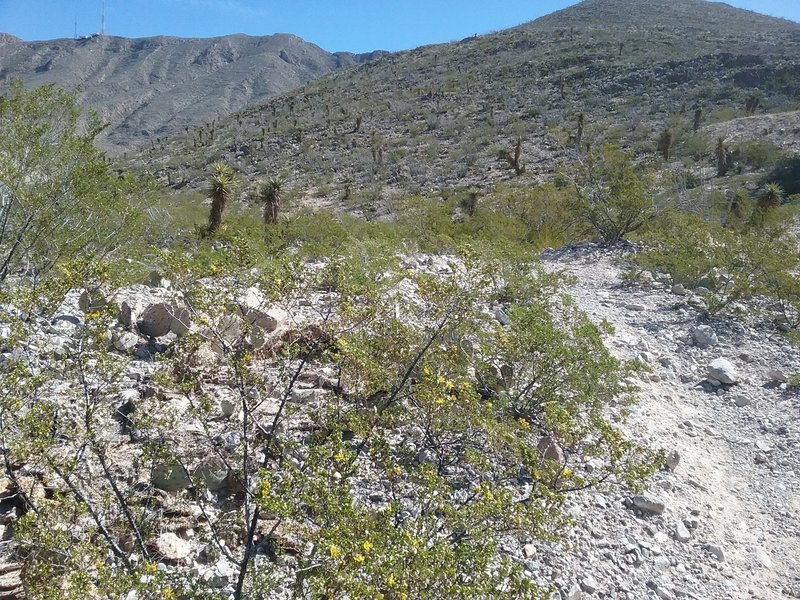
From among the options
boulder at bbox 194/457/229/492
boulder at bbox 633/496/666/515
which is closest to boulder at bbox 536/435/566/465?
boulder at bbox 633/496/666/515

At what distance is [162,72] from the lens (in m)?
113

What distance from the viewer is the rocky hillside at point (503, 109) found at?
33.9m

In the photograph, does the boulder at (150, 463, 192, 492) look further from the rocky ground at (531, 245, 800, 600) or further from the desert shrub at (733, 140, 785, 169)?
the desert shrub at (733, 140, 785, 169)

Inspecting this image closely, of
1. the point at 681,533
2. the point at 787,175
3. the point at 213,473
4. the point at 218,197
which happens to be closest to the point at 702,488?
the point at 681,533

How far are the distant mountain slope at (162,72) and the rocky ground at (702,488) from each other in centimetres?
8779

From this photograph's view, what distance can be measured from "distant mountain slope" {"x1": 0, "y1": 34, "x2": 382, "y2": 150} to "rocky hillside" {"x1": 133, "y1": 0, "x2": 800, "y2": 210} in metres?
41.3

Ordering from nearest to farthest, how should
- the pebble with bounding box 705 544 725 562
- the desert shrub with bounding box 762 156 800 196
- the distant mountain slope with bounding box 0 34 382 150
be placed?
the pebble with bounding box 705 544 725 562
the desert shrub with bounding box 762 156 800 196
the distant mountain slope with bounding box 0 34 382 150

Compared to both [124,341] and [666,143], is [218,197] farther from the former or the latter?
[666,143]

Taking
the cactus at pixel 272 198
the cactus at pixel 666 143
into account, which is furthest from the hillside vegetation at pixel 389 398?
the cactus at pixel 666 143

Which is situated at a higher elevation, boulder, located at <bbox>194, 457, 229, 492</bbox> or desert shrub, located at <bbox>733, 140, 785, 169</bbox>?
desert shrub, located at <bbox>733, 140, 785, 169</bbox>

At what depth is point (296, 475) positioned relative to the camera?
272cm

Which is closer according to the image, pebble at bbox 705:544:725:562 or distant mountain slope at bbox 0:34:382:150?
pebble at bbox 705:544:725:562

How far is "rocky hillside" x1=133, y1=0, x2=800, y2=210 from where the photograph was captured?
111ft

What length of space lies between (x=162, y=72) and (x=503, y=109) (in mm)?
94714
